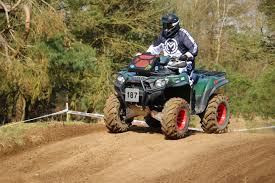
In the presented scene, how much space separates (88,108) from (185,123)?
1728 cm

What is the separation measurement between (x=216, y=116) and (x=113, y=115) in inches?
85.5

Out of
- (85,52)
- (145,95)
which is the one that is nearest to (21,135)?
(145,95)

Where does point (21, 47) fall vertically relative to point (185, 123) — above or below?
above

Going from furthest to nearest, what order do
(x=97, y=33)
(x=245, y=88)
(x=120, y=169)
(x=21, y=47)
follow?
1. (x=97, y=33)
2. (x=245, y=88)
3. (x=21, y=47)
4. (x=120, y=169)

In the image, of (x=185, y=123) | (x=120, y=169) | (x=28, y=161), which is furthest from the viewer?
(x=185, y=123)

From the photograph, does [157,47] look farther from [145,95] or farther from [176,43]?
[145,95]

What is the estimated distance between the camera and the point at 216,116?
10398mm

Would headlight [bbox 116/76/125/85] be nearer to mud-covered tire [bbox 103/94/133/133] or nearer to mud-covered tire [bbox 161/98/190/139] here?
mud-covered tire [bbox 103/94/133/133]

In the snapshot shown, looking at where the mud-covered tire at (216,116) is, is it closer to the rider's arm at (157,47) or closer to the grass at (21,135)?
the rider's arm at (157,47)

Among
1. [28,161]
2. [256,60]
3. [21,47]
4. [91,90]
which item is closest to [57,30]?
[21,47]

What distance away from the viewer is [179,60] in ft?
31.9

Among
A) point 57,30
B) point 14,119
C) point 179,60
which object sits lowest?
point 14,119

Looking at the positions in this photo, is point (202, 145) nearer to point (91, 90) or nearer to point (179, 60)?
point (179, 60)

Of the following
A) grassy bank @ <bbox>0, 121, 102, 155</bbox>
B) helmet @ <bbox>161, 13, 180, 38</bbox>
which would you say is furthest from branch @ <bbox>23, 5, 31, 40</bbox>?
helmet @ <bbox>161, 13, 180, 38</bbox>
